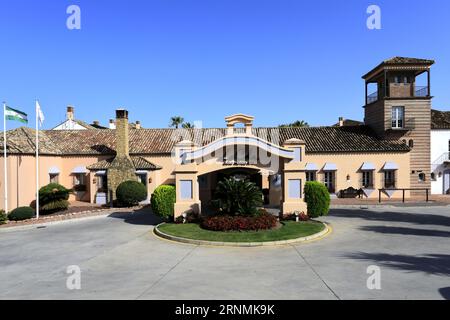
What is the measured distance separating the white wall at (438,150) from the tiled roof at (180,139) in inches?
213

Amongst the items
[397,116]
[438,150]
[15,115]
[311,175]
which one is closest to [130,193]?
[15,115]

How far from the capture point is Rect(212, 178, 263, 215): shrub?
1603 centimetres

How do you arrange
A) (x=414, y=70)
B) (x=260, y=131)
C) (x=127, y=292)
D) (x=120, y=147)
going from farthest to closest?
(x=260, y=131)
(x=414, y=70)
(x=120, y=147)
(x=127, y=292)

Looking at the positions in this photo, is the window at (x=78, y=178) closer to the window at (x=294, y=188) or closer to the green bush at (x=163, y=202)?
the green bush at (x=163, y=202)

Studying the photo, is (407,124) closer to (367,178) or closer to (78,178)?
(367,178)

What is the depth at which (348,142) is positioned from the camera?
96.1 feet

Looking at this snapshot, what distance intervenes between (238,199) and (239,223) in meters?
1.36

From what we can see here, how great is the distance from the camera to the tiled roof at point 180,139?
28.5m

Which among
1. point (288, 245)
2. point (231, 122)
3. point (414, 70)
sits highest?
point (414, 70)

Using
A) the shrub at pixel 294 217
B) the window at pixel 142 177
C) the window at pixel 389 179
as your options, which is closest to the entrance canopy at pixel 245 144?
the shrub at pixel 294 217

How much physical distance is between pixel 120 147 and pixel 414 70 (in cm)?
2672

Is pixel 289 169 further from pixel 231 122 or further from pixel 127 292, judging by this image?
pixel 127 292

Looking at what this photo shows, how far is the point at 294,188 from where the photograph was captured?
58.2ft

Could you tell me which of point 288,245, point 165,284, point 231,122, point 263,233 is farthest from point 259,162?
point 165,284
